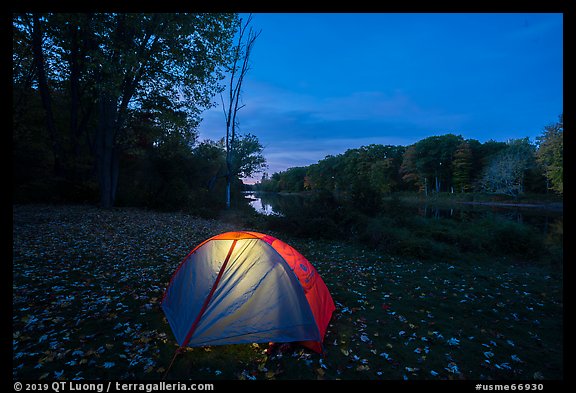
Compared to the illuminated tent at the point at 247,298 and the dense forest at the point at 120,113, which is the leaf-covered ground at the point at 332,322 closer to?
the illuminated tent at the point at 247,298

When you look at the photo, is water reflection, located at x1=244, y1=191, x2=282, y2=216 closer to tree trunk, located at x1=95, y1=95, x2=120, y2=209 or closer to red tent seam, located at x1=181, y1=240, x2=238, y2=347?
tree trunk, located at x1=95, y1=95, x2=120, y2=209

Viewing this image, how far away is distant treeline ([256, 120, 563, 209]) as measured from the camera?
28.9m

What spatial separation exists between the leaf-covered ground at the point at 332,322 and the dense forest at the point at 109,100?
8200 mm

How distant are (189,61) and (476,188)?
56.2 m

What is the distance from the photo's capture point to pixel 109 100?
13469 millimetres

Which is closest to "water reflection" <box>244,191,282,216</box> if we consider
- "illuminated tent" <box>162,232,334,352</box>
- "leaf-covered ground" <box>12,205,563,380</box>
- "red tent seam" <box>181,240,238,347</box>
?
"leaf-covered ground" <box>12,205,563,380</box>

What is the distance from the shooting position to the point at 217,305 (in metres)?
3.78

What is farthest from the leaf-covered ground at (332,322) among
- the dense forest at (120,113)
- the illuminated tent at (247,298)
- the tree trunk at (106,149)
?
the dense forest at (120,113)

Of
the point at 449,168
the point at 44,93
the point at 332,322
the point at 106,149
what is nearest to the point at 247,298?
the point at 332,322

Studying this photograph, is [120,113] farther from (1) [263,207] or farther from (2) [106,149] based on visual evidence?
(1) [263,207]

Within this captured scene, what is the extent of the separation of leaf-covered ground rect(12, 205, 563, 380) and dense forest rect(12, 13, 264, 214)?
820 cm

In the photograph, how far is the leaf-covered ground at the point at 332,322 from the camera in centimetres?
334

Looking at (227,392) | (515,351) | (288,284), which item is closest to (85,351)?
(227,392)

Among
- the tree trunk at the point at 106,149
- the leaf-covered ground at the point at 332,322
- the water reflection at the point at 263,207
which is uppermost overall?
the tree trunk at the point at 106,149
